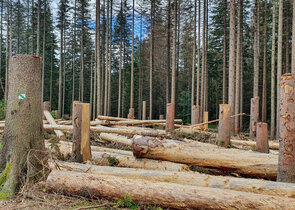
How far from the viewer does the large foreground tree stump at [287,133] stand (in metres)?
3.31

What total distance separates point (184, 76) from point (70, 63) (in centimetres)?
1827

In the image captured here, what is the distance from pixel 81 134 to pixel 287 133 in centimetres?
424

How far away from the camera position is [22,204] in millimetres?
2906

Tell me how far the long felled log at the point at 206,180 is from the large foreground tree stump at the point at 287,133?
43 cm

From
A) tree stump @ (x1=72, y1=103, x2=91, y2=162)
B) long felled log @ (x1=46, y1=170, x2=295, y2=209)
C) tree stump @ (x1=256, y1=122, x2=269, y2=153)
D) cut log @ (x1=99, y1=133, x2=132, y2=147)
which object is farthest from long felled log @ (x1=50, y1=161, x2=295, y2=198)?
tree stump @ (x1=256, y1=122, x2=269, y2=153)

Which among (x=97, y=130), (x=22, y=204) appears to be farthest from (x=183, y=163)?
(x=97, y=130)

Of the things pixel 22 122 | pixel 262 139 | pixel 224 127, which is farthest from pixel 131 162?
pixel 262 139

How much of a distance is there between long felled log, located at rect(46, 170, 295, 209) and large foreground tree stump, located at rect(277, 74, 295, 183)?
3.02ft

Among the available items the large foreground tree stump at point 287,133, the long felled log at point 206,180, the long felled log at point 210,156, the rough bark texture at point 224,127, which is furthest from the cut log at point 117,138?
the large foreground tree stump at point 287,133

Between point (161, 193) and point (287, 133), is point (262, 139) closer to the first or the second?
point (287, 133)

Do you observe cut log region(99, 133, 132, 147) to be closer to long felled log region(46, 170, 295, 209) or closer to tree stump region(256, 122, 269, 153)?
long felled log region(46, 170, 295, 209)

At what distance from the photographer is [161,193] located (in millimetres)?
2881

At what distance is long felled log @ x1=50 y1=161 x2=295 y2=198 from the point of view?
9.64 feet

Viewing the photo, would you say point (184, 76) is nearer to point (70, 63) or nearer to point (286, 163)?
point (70, 63)
